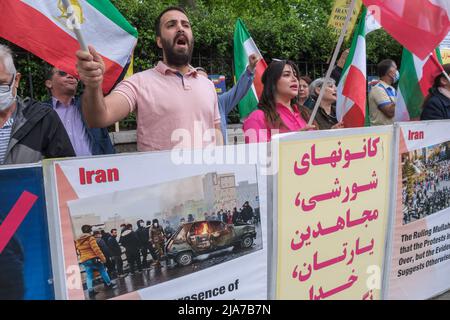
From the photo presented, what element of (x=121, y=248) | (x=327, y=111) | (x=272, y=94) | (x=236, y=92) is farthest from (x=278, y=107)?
(x=121, y=248)

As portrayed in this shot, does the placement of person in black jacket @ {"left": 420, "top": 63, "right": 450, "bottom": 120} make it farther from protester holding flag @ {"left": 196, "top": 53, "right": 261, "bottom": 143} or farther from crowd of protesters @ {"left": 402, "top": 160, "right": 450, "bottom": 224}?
protester holding flag @ {"left": 196, "top": 53, "right": 261, "bottom": 143}

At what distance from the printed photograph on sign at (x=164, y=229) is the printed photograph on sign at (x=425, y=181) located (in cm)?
137

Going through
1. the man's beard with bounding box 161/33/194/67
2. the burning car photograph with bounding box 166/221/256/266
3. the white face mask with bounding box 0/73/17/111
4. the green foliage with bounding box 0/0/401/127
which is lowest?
the burning car photograph with bounding box 166/221/256/266

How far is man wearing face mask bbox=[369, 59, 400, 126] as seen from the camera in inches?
217

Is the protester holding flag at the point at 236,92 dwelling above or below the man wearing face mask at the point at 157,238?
above

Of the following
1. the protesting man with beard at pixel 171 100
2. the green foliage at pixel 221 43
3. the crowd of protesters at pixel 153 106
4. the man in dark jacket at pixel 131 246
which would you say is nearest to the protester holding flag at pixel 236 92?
the crowd of protesters at pixel 153 106

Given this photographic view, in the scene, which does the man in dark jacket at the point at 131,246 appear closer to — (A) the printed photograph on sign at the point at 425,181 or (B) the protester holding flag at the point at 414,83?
(A) the printed photograph on sign at the point at 425,181

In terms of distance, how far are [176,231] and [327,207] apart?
3.64 ft

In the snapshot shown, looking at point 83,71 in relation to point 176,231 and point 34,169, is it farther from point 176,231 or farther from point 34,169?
point 176,231

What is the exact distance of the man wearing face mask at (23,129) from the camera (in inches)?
98.5

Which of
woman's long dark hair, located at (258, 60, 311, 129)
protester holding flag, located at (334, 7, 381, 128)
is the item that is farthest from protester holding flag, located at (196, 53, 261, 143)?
protester holding flag, located at (334, 7, 381, 128)

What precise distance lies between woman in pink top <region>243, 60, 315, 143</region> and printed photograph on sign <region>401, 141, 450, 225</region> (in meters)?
0.86

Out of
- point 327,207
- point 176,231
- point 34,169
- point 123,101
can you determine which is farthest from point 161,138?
point 327,207

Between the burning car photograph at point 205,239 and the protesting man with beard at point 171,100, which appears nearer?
the burning car photograph at point 205,239
